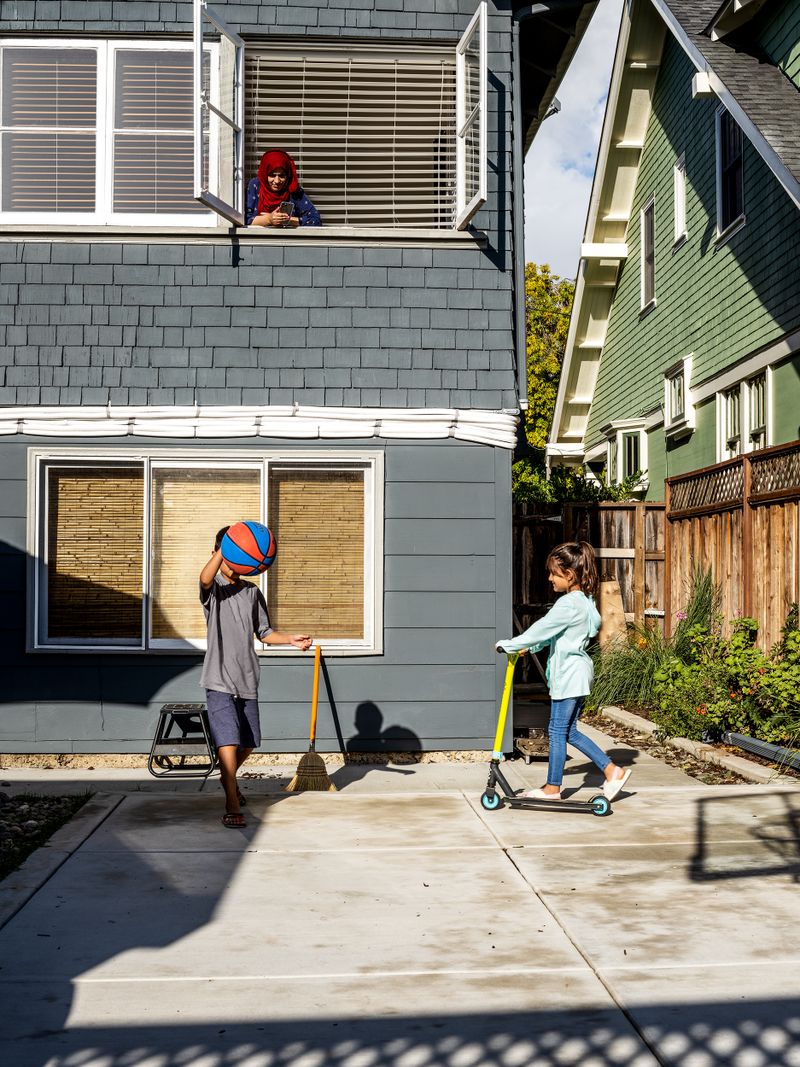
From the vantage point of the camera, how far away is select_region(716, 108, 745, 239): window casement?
14.1m

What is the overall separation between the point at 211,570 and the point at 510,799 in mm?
2299

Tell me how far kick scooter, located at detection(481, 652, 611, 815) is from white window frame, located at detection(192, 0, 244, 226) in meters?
4.07

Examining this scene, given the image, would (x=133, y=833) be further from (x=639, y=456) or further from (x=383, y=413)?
(x=639, y=456)

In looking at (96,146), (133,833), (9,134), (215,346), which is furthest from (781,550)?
(9,134)

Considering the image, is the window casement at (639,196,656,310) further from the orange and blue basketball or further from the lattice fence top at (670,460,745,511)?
the orange and blue basketball

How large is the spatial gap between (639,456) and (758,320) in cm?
553

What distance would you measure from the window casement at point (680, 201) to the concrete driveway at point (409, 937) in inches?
394

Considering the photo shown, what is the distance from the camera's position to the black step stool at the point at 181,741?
27.9 ft

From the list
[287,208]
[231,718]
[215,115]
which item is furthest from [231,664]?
[215,115]

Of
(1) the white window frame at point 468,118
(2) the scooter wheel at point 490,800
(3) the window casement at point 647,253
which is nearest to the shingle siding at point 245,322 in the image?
(1) the white window frame at point 468,118

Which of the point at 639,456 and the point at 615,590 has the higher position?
the point at 639,456

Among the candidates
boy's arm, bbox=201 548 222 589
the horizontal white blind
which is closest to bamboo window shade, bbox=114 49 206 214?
the horizontal white blind

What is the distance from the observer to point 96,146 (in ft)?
32.3

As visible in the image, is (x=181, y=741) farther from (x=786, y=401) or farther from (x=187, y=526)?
(x=786, y=401)
